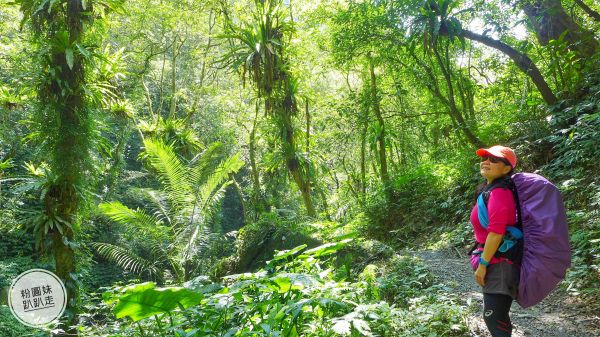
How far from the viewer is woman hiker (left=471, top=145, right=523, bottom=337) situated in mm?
2135

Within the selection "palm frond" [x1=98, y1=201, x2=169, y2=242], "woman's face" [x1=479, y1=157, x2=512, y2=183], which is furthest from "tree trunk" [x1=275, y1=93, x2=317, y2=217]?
"woman's face" [x1=479, y1=157, x2=512, y2=183]

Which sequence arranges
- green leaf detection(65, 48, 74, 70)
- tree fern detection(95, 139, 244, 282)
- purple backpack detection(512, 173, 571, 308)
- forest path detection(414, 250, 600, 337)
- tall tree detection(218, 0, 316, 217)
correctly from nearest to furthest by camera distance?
purple backpack detection(512, 173, 571, 308)
forest path detection(414, 250, 600, 337)
green leaf detection(65, 48, 74, 70)
tree fern detection(95, 139, 244, 282)
tall tree detection(218, 0, 316, 217)

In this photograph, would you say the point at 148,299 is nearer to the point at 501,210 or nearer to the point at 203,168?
the point at 501,210

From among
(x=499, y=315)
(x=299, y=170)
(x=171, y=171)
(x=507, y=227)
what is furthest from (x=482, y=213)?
(x=299, y=170)

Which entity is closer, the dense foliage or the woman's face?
the woman's face

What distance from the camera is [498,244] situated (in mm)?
2137

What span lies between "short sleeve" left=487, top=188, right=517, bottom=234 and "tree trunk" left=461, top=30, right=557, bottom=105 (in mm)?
6483

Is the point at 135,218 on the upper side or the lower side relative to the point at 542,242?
upper

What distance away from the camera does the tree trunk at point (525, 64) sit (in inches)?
301

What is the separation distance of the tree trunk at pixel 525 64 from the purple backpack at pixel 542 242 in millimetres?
6509

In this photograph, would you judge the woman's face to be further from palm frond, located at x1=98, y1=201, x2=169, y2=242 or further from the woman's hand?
palm frond, located at x1=98, y1=201, x2=169, y2=242

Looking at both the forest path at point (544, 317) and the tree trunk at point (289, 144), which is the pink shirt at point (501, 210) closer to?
the forest path at point (544, 317)

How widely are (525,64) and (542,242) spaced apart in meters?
7.04

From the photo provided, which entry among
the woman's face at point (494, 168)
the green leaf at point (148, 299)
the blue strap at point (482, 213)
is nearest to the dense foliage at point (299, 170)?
the green leaf at point (148, 299)
